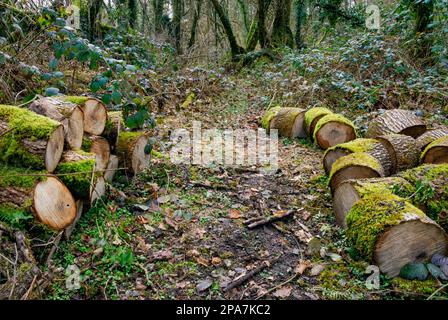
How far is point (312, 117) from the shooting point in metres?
5.65

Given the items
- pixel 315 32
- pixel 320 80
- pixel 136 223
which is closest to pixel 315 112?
pixel 320 80

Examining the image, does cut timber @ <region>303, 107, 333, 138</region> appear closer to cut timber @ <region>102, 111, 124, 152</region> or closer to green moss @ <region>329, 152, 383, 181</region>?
green moss @ <region>329, 152, 383, 181</region>

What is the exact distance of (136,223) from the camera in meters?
3.22

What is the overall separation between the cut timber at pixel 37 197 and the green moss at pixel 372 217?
2254 mm

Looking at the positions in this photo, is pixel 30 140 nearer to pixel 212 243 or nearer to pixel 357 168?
pixel 212 243

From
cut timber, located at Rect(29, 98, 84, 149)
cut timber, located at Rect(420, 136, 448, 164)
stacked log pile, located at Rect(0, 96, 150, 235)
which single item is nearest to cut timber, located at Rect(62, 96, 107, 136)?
stacked log pile, located at Rect(0, 96, 150, 235)

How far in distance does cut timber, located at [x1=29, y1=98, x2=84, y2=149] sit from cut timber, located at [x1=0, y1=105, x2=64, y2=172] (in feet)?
0.68

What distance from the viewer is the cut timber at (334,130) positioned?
510 centimetres

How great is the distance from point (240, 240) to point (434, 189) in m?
1.74

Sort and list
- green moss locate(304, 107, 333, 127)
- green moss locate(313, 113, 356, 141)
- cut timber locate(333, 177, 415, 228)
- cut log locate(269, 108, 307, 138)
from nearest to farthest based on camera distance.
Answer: cut timber locate(333, 177, 415, 228) → green moss locate(313, 113, 356, 141) → green moss locate(304, 107, 333, 127) → cut log locate(269, 108, 307, 138)

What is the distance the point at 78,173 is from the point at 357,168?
2626mm

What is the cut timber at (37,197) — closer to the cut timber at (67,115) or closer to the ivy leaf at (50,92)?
the cut timber at (67,115)

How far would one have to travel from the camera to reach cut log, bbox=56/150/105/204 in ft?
9.38
